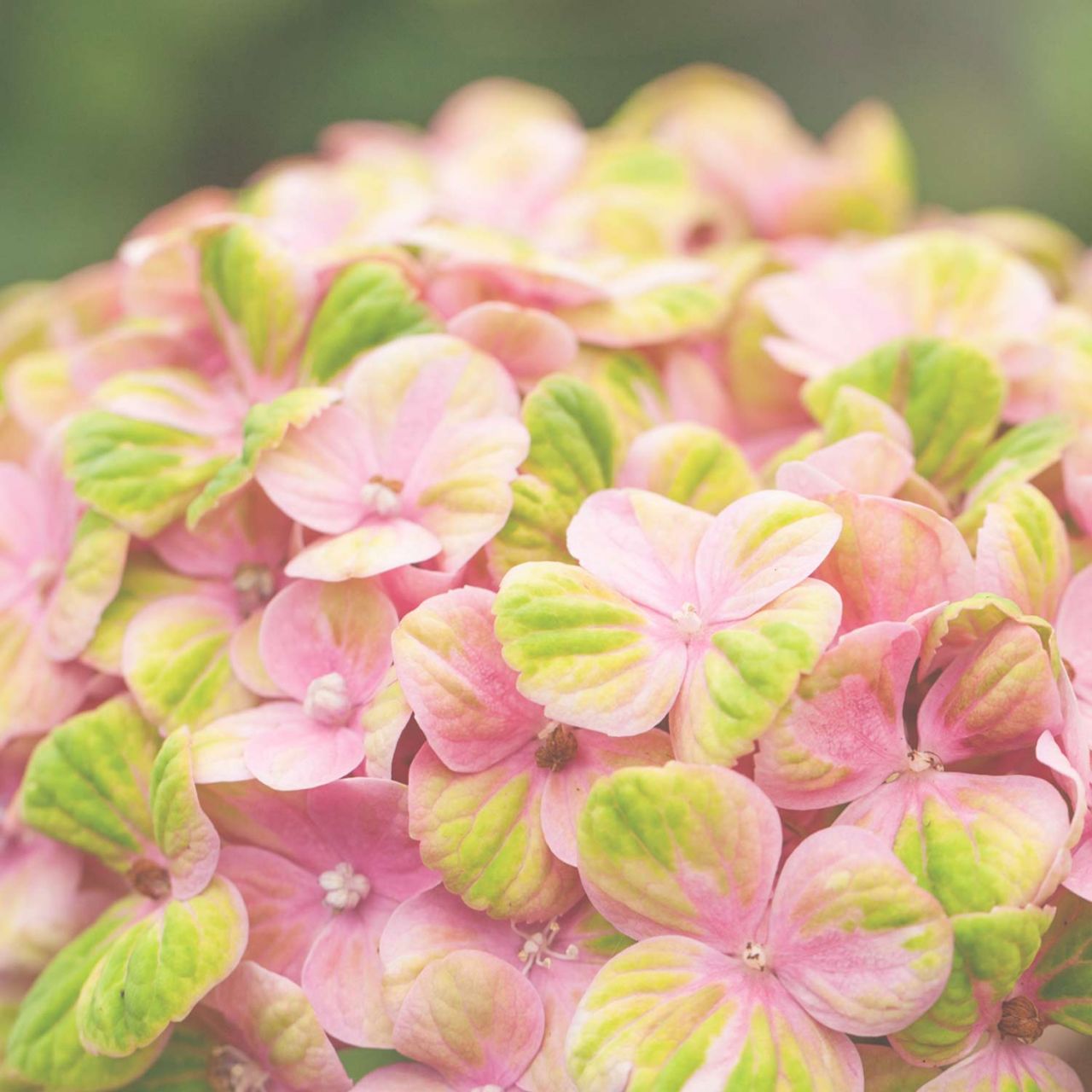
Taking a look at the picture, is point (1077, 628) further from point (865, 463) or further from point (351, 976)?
point (351, 976)

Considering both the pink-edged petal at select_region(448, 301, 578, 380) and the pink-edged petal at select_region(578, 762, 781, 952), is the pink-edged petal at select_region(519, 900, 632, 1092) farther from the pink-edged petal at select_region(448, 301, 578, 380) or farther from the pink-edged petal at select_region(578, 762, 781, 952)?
the pink-edged petal at select_region(448, 301, 578, 380)

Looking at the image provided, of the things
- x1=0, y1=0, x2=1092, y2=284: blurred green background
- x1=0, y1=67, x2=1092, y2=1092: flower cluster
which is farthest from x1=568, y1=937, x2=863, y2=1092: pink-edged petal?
x1=0, y1=0, x2=1092, y2=284: blurred green background

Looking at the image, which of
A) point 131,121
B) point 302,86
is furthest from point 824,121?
point 131,121

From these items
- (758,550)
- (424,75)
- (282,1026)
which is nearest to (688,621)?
(758,550)

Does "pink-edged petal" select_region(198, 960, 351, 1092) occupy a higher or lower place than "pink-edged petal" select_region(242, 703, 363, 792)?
lower

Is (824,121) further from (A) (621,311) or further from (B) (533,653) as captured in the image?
(B) (533,653)

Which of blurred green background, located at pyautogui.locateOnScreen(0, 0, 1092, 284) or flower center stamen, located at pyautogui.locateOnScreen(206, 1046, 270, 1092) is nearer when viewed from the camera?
flower center stamen, located at pyautogui.locateOnScreen(206, 1046, 270, 1092)
